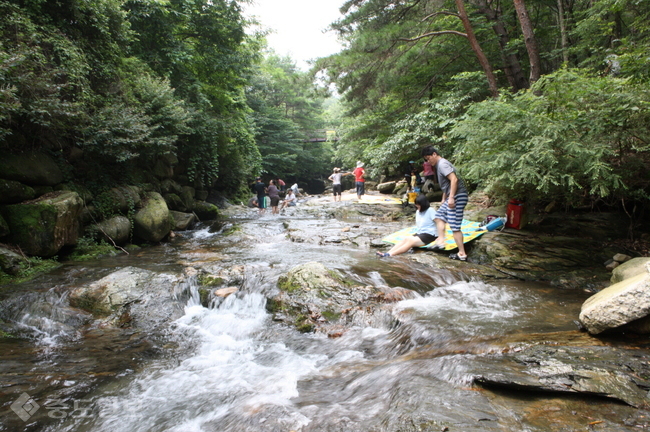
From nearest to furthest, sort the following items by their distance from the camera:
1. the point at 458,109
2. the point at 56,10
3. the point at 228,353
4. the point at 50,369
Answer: the point at 50,369, the point at 228,353, the point at 56,10, the point at 458,109

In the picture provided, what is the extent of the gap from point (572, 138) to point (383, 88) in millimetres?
7889

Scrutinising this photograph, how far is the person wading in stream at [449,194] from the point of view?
586 cm

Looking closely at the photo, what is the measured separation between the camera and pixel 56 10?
789 cm

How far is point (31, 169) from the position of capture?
6871mm

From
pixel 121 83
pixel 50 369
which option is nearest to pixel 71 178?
pixel 121 83

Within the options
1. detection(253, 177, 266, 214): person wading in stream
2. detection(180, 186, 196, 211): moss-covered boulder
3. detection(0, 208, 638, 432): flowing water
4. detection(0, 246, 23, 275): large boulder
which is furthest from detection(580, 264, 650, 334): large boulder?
detection(253, 177, 266, 214): person wading in stream

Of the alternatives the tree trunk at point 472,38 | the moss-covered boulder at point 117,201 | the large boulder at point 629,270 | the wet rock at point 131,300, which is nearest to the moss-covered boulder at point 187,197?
the moss-covered boulder at point 117,201

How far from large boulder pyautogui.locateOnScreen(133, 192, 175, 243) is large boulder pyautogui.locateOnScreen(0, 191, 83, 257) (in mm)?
1977

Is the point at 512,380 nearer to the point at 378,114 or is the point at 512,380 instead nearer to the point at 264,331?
the point at 264,331

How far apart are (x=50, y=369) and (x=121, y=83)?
808cm

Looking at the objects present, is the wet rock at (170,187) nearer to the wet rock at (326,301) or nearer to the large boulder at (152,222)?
the large boulder at (152,222)

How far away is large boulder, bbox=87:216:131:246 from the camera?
806 centimetres

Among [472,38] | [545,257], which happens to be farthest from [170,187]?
[545,257]

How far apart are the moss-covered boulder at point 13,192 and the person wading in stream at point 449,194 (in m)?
7.73
